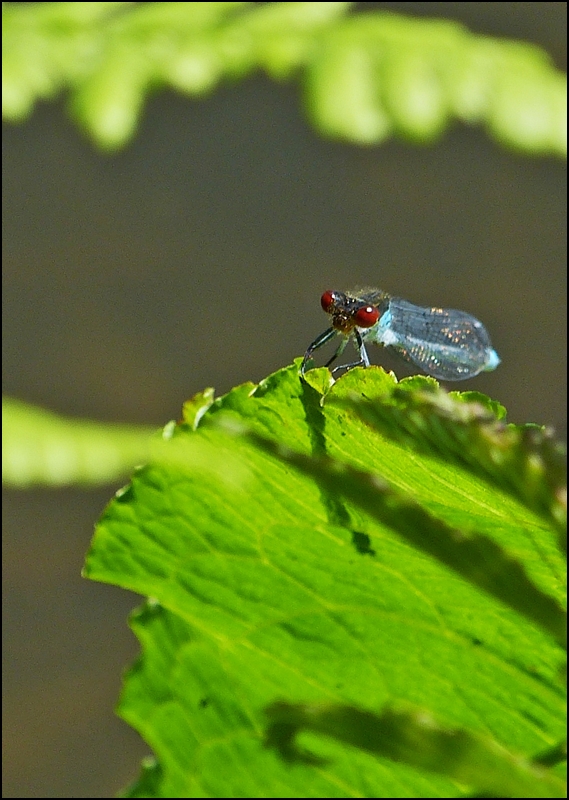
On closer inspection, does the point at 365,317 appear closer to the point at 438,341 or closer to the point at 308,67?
the point at 438,341

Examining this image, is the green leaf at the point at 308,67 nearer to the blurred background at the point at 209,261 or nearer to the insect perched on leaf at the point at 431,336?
the insect perched on leaf at the point at 431,336

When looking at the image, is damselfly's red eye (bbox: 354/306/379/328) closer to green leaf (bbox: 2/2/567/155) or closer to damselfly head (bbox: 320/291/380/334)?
damselfly head (bbox: 320/291/380/334)

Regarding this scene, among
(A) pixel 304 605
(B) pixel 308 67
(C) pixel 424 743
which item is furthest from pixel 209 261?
(C) pixel 424 743

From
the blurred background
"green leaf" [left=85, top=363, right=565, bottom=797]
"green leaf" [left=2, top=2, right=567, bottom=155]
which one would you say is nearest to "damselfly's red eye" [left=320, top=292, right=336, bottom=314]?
"green leaf" [left=85, top=363, right=565, bottom=797]

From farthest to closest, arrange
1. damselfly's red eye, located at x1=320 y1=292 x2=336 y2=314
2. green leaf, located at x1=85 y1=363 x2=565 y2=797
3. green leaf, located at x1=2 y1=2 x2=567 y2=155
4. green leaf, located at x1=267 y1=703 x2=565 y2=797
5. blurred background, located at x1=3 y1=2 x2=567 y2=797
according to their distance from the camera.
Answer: blurred background, located at x1=3 y1=2 x2=567 y2=797
green leaf, located at x1=2 y1=2 x2=567 y2=155
damselfly's red eye, located at x1=320 y1=292 x2=336 y2=314
green leaf, located at x1=85 y1=363 x2=565 y2=797
green leaf, located at x1=267 y1=703 x2=565 y2=797

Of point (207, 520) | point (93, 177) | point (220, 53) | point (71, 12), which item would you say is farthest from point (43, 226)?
point (207, 520)

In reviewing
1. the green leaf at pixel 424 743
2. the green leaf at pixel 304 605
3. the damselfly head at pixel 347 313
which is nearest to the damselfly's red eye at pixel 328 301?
the damselfly head at pixel 347 313

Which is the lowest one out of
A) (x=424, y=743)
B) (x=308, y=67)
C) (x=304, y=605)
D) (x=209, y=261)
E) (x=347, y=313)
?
(x=424, y=743)
